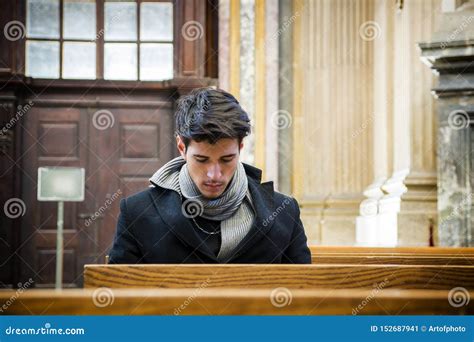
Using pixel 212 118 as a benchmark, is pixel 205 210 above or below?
below

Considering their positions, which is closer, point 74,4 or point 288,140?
point 288,140

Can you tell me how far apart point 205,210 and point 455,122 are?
3547 mm

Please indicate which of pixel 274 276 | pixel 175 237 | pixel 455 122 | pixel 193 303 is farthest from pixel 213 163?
pixel 455 122

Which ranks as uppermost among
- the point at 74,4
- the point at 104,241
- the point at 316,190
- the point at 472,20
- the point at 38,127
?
the point at 74,4

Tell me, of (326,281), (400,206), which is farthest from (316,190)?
(326,281)

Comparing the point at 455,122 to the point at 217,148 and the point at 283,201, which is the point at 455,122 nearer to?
the point at 283,201

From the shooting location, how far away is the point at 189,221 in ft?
9.69

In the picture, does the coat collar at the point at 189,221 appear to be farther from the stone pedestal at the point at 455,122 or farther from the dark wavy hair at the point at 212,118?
the stone pedestal at the point at 455,122

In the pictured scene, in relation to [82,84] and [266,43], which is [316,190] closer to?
[266,43]

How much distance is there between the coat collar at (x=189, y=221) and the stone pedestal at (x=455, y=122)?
10.6 ft

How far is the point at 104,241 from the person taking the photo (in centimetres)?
985

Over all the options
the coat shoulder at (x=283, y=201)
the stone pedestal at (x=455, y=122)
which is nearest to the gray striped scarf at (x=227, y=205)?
the coat shoulder at (x=283, y=201)

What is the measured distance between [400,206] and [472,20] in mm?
1661

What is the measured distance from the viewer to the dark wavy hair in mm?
2896
